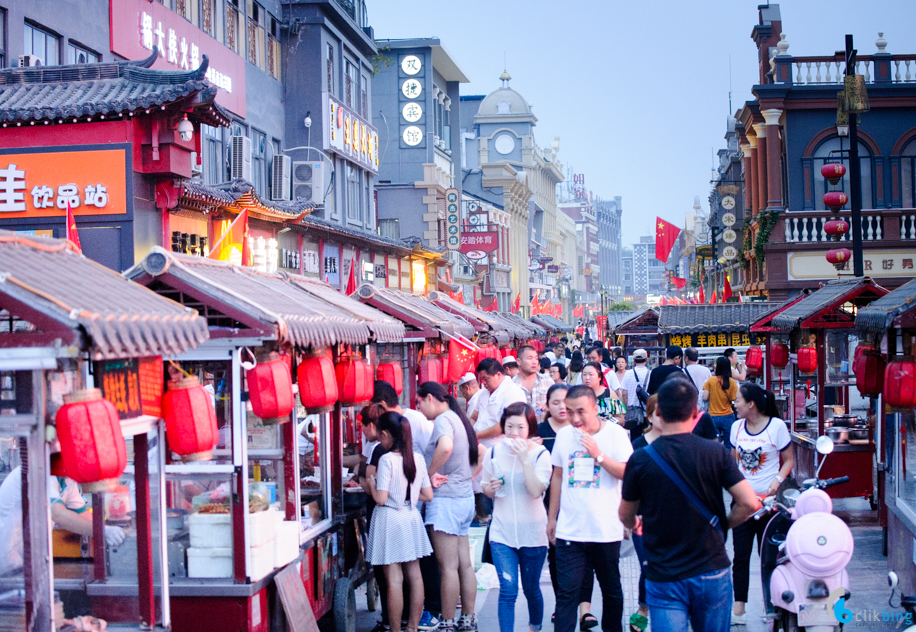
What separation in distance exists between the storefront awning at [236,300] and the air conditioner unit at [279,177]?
52.9 feet

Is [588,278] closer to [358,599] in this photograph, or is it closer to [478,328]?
[478,328]

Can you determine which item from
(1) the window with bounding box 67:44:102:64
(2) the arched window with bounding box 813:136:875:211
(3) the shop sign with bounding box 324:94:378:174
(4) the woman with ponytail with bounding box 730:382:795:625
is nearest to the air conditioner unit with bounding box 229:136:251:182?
(1) the window with bounding box 67:44:102:64

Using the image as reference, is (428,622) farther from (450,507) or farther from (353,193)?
(353,193)

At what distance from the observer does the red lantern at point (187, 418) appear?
595 cm

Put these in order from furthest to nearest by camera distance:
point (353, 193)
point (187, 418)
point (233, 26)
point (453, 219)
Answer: point (453, 219) < point (353, 193) < point (233, 26) < point (187, 418)

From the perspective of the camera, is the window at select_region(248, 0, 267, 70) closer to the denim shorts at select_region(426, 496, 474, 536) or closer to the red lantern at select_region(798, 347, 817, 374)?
the red lantern at select_region(798, 347, 817, 374)

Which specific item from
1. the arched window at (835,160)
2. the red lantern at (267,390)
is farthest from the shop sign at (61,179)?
the arched window at (835,160)

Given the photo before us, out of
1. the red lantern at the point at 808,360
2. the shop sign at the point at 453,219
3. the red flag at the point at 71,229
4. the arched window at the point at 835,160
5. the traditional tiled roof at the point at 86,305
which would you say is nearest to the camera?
the traditional tiled roof at the point at 86,305

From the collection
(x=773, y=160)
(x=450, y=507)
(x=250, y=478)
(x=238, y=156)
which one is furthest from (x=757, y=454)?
(x=773, y=160)

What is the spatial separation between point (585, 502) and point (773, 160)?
24.2 meters

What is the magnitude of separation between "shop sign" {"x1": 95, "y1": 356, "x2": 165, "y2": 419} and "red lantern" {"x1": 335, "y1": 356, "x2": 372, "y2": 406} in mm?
3308

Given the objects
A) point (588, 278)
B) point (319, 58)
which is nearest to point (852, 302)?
point (319, 58)

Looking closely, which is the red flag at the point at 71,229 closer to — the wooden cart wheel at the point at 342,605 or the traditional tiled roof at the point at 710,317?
the wooden cart wheel at the point at 342,605

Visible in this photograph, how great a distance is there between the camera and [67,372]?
4.92 meters
